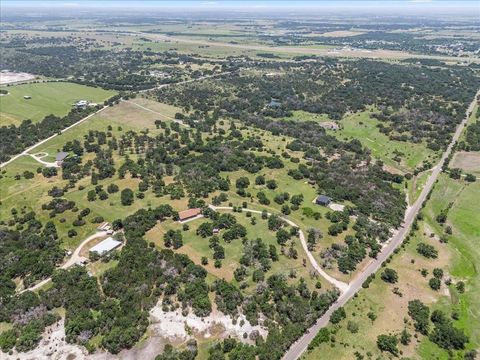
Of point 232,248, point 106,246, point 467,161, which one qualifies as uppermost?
point 232,248

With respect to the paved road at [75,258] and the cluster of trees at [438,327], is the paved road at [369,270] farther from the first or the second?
the paved road at [75,258]

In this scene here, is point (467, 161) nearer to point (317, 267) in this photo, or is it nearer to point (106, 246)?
point (317, 267)

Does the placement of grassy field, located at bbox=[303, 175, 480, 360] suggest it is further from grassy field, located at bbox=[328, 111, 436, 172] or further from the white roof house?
the white roof house

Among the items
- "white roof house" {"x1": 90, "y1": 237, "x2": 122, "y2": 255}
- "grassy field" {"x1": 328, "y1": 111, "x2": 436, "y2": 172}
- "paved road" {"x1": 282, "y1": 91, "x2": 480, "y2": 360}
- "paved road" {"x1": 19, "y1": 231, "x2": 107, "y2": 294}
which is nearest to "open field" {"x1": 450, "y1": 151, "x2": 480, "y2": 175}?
"paved road" {"x1": 282, "y1": 91, "x2": 480, "y2": 360}

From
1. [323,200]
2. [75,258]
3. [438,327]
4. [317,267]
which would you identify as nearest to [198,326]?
[317,267]

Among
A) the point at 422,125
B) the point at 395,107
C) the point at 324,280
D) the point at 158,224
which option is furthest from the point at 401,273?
the point at 395,107
